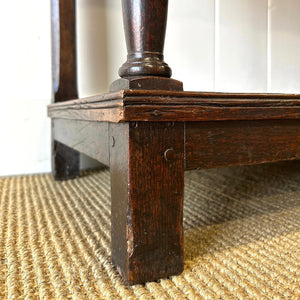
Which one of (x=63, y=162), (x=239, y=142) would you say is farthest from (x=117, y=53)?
(x=239, y=142)

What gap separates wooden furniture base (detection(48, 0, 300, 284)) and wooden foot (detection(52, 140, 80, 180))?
1.79ft

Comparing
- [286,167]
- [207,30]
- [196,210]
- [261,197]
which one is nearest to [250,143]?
[196,210]

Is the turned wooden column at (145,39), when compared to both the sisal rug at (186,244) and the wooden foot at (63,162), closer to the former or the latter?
the sisal rug at (186,244)

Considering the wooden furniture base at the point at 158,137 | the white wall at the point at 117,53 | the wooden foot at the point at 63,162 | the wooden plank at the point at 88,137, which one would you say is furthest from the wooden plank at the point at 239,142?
the white wall at the point at 117,53

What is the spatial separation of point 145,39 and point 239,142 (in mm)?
186

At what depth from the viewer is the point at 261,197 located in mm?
778

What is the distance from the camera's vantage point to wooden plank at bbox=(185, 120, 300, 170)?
41 centimetres

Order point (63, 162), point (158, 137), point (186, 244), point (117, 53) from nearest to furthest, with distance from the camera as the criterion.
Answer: point (158, 137)
point (186, 244)
point (63, 162)
point (117, 53)

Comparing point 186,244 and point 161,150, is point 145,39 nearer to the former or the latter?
point 161,150

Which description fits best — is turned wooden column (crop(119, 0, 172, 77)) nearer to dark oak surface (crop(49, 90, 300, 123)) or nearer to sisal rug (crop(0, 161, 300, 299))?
dark oak surface (crop(49, 90, 300, 123))

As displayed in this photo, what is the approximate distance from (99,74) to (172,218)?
2.79 ft

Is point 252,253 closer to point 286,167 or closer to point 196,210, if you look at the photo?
point 196,210

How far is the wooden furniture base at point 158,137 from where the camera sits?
14.8 inches

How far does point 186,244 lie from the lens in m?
0.50
